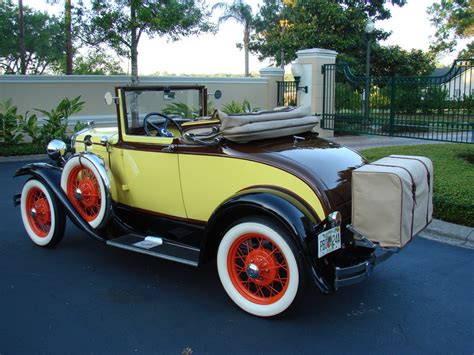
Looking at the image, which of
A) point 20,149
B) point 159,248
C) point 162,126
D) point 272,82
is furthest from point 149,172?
point 272,82

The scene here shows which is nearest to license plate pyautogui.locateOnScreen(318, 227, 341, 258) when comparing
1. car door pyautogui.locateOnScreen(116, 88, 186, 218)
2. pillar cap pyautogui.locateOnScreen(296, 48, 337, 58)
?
car door pyautogui.locateOnScreen(116, 88, 186, 218)

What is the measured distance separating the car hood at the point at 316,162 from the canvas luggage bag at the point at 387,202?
0.53 feet

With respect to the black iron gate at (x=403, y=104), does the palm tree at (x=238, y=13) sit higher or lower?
higher

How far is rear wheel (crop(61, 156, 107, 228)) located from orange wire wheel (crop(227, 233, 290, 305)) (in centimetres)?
132

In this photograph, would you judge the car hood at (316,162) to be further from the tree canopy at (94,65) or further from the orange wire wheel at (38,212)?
the tree canopy at (94,65)

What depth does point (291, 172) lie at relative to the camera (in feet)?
10.6

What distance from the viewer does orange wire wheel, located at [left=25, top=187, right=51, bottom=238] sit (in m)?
4.51

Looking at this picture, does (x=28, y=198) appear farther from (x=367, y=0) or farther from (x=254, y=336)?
Result: (x=367, y=0)

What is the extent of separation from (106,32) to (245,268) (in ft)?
37.2

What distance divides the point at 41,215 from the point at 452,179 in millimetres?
4904

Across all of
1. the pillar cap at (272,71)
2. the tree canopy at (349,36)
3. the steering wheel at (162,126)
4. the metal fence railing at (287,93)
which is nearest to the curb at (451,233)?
the steering wheel at (162,126)

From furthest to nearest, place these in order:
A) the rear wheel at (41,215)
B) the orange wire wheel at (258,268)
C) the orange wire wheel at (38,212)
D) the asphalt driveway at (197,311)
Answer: the orange wire wheel at (38,212) < the rear wheel at (41,215) < the orange wire wheel at (258,268) < the asphalt driveway at (197,311)

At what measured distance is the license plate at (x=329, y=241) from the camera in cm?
295

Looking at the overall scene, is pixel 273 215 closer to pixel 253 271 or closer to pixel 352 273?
pixel 253 271
